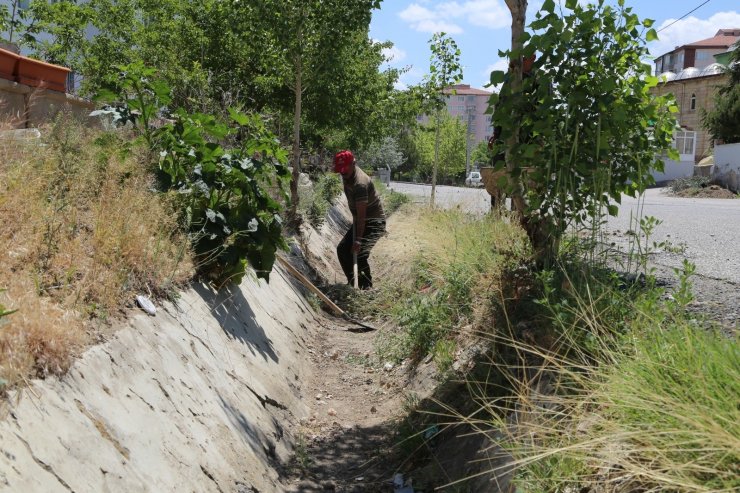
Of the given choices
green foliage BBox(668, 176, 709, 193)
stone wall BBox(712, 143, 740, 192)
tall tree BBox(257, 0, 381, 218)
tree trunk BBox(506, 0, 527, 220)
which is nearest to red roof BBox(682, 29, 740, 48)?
stone wall BBox(712, 143, 740, 192)

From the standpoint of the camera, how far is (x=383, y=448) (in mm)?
5824

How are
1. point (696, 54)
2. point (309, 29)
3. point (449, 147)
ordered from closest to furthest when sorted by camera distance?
point (309, 29)
point (449, 147)
point (696, 54)

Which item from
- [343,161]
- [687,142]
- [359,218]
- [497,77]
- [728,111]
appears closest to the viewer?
[497,77]

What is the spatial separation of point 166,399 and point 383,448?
7.33 feet

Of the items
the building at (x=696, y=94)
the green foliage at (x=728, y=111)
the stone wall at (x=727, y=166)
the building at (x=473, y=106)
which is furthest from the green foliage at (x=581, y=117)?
the building at (x=473, y=106)

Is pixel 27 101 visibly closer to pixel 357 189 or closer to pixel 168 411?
pixel 357 189

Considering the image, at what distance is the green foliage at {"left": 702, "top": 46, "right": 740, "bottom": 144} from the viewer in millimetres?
41688

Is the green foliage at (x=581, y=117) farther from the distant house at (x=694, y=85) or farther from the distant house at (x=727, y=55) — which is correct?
the distant house at (x=694, y=85)

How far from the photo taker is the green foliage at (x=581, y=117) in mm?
5230

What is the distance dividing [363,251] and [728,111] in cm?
3775

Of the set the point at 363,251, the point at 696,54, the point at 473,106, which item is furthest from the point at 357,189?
the point at 473,106

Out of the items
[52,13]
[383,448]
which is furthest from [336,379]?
[52,13]

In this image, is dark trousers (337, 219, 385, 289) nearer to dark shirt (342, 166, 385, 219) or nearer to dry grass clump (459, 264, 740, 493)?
dark shirt (342, 166, 385, 219)

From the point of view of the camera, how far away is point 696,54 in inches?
3214
